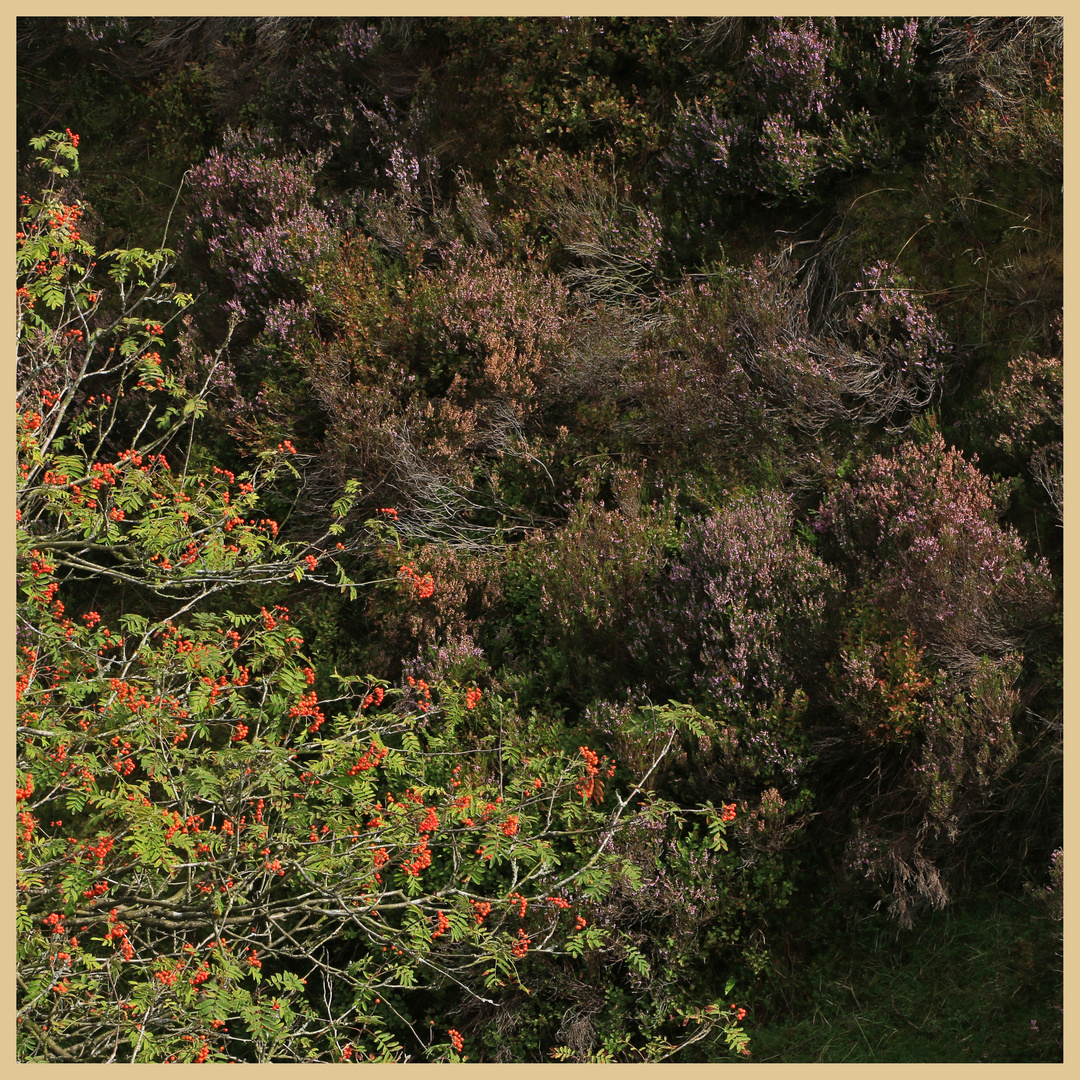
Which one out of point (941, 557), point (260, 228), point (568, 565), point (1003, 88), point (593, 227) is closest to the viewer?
point (941, 557)

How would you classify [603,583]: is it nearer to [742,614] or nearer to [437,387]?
[742,614]

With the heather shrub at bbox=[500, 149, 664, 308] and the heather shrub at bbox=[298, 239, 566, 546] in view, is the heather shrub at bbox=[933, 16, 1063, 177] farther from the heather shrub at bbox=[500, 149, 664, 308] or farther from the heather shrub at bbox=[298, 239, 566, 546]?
the heather shrub at bbox=[298, 239, 566, 546]

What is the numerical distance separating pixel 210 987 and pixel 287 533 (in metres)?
3.68

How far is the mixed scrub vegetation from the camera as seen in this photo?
453cm

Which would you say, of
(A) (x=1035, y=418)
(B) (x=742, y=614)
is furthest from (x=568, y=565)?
(A) (x=1035, y=418)

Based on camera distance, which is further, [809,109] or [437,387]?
[437,387]

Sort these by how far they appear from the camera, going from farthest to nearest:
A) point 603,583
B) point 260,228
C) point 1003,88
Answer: point 260,228, point 1003,88, point 603,583

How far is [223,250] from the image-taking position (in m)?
7.57

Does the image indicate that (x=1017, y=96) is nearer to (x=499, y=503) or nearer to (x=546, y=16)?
(x=546, y=16)

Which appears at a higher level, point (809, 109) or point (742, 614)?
point (809, 109)

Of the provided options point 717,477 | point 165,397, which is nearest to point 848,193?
point 717,477

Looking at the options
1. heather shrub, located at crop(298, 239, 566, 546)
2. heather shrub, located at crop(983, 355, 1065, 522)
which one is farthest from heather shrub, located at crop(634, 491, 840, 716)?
heather shrub, located at crop(298, 239, 566, 546)

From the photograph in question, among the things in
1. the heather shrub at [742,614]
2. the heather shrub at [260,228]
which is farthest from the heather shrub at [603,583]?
the heather shrub at [260,228]

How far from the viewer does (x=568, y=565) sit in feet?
19.5
